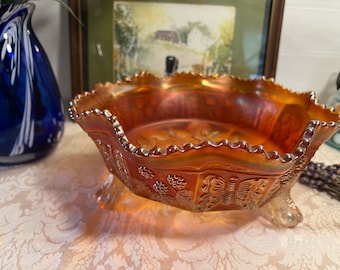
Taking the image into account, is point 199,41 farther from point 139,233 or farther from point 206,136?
point 139,233

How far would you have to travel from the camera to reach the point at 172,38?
78cm

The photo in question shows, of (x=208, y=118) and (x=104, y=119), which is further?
(x=208, y=118)

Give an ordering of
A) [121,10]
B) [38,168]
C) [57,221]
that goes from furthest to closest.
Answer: [121,10] → [38,168] → [57,221]

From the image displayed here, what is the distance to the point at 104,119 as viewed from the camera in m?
0.44

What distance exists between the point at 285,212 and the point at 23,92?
0.43 m

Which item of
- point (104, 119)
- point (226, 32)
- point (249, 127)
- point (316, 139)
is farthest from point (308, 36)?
point (104, 119)

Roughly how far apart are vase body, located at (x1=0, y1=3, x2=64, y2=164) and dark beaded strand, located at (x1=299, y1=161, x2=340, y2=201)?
425 millimetres

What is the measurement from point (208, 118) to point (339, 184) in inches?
9.4

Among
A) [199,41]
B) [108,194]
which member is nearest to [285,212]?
[108,194]

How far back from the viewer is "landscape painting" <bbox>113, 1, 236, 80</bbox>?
77 cm

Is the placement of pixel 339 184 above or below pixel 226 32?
below

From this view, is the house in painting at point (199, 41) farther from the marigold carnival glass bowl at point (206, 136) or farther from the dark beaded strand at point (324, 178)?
the dark beaded strand at point (324, 178)

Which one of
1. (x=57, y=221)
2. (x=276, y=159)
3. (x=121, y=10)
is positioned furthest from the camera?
(x=121, y=10)

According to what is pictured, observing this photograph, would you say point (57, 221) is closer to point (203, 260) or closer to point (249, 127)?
point (203, 260)
